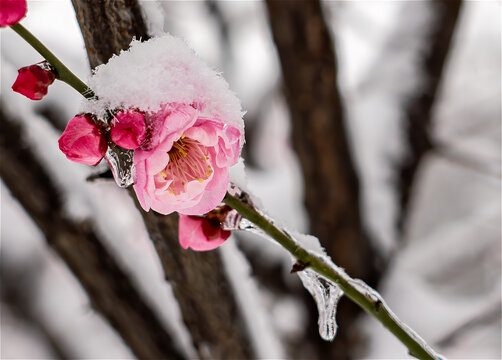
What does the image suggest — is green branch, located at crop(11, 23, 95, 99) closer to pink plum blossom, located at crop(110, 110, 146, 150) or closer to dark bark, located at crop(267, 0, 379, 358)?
pink plum blossom, located at crop(110, 110, 146, 150)

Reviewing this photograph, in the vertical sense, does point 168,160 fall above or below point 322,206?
below

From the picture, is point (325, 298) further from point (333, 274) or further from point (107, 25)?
point (107, 25)

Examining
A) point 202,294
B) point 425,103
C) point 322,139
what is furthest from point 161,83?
point 425,103

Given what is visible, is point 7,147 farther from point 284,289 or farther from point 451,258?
point 451,258

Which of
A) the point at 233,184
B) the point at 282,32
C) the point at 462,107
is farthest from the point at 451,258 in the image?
the point at 233,184

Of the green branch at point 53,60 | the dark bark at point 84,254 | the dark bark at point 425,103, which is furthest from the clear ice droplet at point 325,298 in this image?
the dark bark at point 425,103

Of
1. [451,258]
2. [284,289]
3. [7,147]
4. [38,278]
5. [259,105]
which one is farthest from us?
[259,105]

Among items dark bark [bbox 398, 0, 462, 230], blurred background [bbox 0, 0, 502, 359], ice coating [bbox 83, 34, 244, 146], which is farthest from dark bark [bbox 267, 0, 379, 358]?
ice coating [bbox 83, 34, 244, 146]
